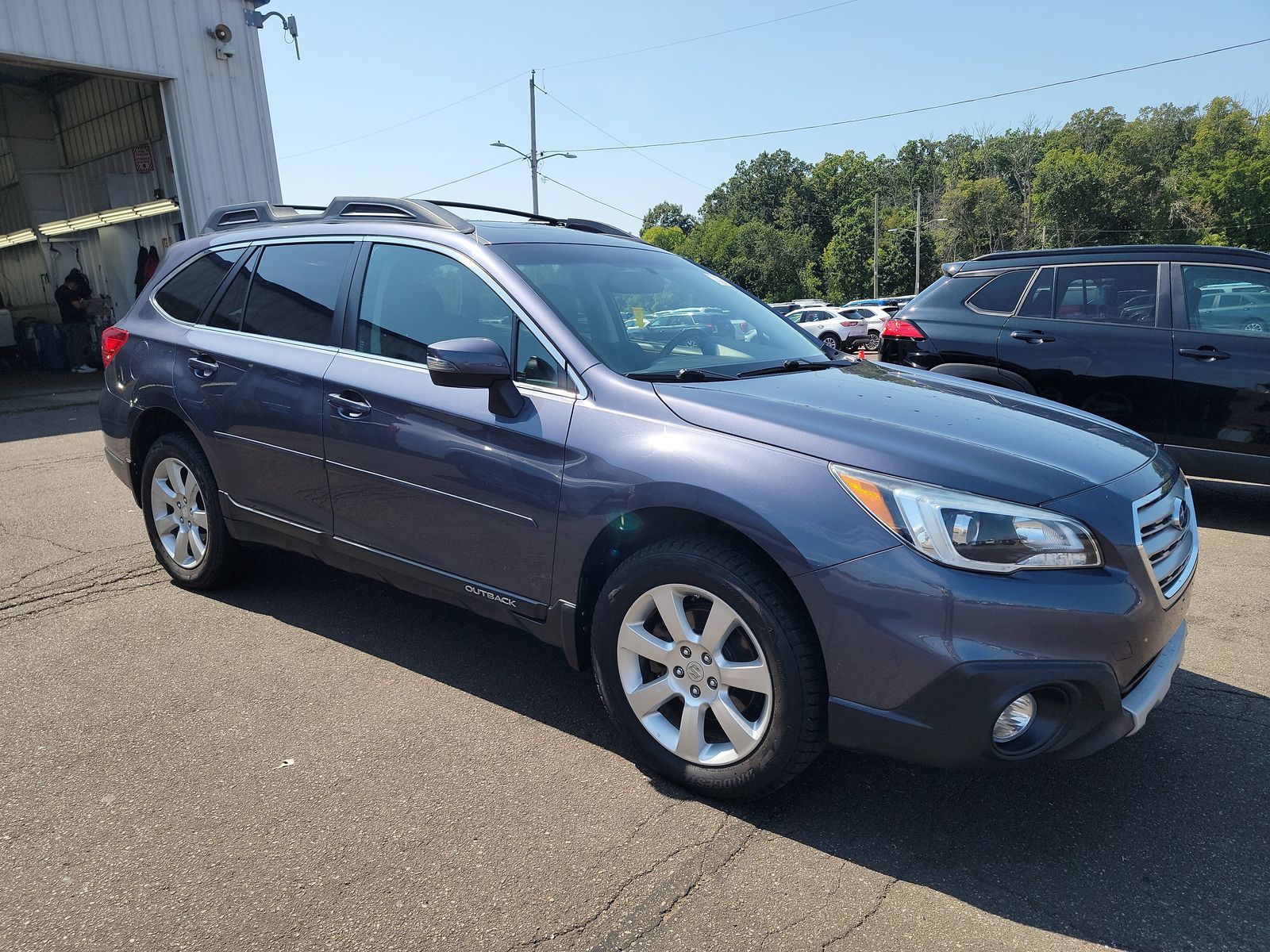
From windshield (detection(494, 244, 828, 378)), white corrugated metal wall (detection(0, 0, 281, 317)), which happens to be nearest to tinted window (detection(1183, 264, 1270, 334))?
windshield (detection(494, 244, 828, 378))

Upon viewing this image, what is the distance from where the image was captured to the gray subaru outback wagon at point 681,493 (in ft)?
7.43

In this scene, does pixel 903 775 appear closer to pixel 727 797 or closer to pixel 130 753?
pixel 727 797

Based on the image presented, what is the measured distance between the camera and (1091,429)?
9.77 ft

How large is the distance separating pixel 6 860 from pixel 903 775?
257 centimetres

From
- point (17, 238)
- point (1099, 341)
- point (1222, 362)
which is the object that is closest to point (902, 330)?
point (1099, 341)

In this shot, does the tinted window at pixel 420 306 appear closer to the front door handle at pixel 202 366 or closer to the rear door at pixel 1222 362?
the front door handle at pixel 202 366

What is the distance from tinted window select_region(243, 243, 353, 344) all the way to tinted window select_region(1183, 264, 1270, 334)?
525 centimetres

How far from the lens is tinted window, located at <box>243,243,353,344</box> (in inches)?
143

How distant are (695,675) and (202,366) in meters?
2.75

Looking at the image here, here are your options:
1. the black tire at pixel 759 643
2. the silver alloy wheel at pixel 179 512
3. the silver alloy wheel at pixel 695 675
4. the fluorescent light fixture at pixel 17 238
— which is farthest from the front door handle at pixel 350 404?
the fluorescent light fixture at pixel 17 238

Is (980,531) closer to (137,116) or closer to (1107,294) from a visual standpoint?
(1107,294)

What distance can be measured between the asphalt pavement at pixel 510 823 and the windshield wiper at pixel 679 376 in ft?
4.04

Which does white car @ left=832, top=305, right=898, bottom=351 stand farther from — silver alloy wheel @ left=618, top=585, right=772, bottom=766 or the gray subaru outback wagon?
silver alloy wheel @ left=618, top=585, right=772, bottom=766

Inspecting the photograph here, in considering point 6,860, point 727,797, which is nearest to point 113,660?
point 6,860
